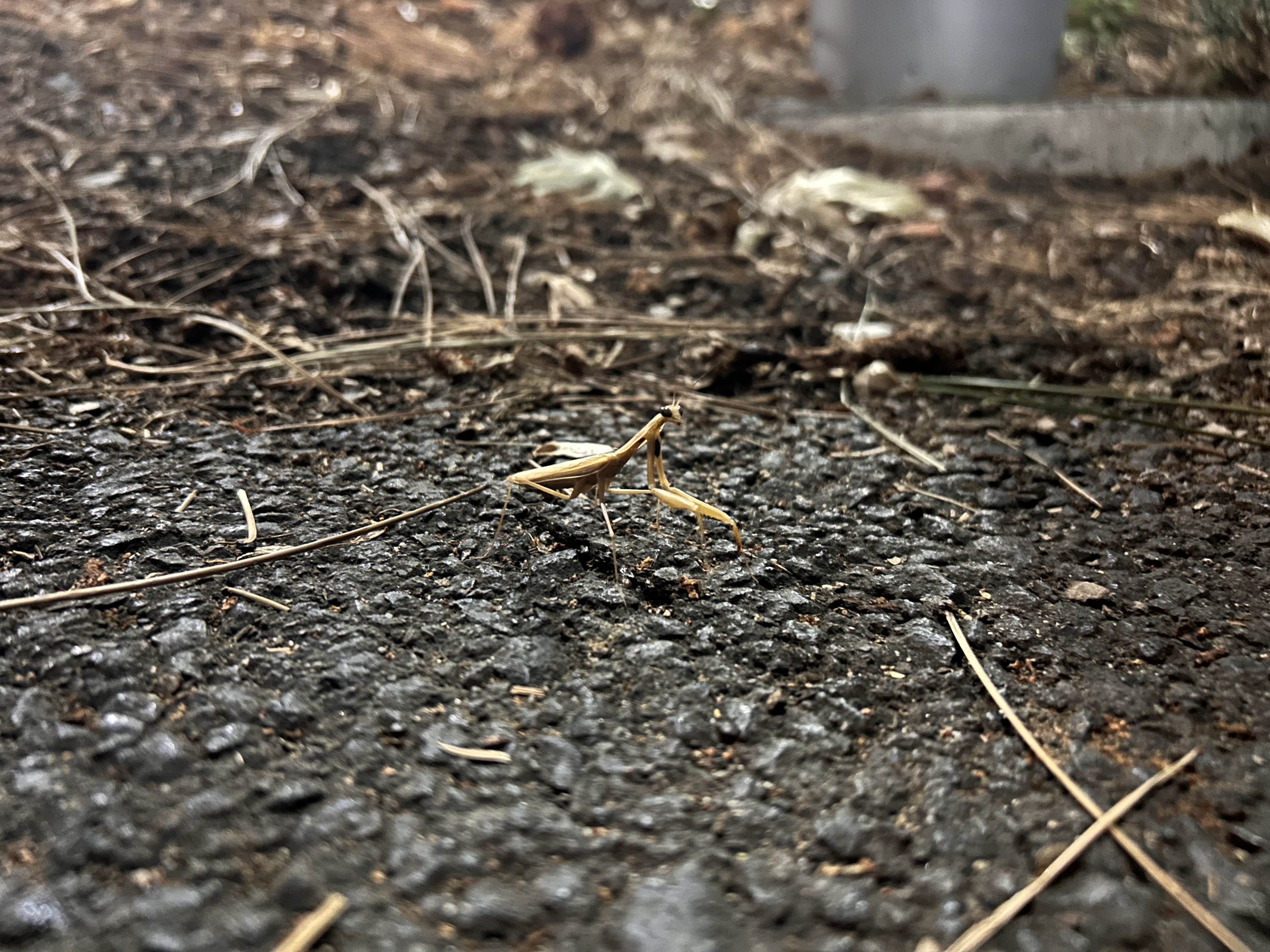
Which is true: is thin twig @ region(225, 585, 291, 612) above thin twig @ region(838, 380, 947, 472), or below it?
below

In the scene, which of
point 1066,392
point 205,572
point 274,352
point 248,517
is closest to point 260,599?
point 205,572

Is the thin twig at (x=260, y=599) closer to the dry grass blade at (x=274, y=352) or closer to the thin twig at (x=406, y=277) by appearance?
the dry grass blade at (x=274, y=352)

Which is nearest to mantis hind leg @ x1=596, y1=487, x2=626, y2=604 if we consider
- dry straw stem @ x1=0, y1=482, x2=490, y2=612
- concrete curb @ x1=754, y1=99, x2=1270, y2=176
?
dry straw stem @ x1=0, y1=482, x2=490, y2=612

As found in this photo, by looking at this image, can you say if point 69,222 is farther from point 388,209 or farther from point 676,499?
point 676,499

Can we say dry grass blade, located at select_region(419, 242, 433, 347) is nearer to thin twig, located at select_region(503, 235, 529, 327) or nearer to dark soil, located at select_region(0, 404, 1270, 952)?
thin twig, located at select_region(503, 235, 529, 327)

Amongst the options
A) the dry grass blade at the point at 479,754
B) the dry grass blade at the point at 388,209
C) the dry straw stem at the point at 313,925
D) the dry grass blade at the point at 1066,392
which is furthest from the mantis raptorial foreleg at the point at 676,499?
the dry grass blade at the point at 388,209
